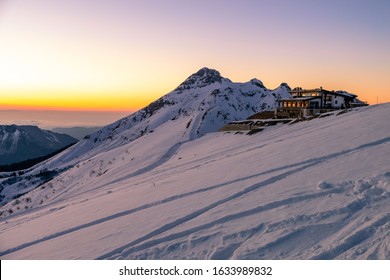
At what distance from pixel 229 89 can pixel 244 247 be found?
16161 cm

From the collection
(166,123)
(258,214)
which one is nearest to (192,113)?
(166,123)

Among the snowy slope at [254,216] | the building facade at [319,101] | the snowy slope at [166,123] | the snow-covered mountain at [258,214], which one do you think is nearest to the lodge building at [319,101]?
the building facade at [319,101]

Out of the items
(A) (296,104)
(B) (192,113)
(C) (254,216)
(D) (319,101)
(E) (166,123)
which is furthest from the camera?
(B) (192,113)

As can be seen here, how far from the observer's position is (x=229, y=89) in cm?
16800

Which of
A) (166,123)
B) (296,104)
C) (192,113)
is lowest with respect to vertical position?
(166,123)

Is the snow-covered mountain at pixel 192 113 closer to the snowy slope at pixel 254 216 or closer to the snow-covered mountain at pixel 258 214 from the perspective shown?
the snow-covered mountain at pixel 258 214

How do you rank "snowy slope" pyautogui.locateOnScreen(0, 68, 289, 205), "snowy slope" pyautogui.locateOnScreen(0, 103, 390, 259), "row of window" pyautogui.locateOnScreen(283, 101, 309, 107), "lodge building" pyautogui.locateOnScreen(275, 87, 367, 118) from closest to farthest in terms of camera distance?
"snowy slope" pyautogui.locateOnScreen(0, 103, 390, 259) → "lodge building" pyautogui.locateOnScreen(275, 87, 367, 118) → "row of window" pyautogui.locateOnScreen(283, 101, 309, 107) → "snowy slope" pyautogui.locateOnScreen(0, 68, 289, 205)

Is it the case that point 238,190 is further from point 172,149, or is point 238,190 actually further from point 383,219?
→ point 172,149

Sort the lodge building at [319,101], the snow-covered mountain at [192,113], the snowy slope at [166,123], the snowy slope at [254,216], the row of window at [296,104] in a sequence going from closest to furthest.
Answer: the snowy slope at [254,216], the lodge building at [319,101], the row of window at [296,104], the snowy slope at [166,123], the snow-covered mountain at [192,113]

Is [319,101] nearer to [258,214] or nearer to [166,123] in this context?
[166,123]

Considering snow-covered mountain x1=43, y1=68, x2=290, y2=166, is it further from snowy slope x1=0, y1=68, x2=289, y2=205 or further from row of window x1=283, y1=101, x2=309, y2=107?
row of window x1=283, y1=101, x2=309, y2=107

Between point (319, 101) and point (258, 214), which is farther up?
point (319, 101)

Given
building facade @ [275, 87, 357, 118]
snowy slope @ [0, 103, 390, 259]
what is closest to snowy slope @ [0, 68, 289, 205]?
building facade @ [275, 87, 357, 118]

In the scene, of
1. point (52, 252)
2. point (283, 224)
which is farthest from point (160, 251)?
point (52, 252)
